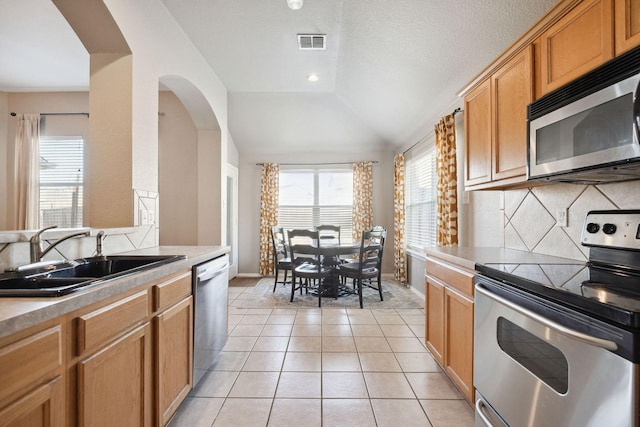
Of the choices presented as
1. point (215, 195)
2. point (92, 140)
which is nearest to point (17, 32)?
point (92, 140)

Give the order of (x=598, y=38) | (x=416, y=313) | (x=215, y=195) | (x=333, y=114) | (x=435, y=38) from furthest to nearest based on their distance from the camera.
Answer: (x=333, y=114) < (x=215, y=195) < (x=416, y=313) < (x=435, y=38) < (x=598, y=38)

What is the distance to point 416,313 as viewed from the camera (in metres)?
3.46

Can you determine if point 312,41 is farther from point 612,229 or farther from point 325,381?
point 325,381

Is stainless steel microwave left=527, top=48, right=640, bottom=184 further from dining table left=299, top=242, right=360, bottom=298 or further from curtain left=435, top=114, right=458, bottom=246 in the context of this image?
dining table left=299, top=242, right=360, bottom=298

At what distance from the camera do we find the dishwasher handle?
1.84 meters

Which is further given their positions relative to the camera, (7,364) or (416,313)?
(416,313)

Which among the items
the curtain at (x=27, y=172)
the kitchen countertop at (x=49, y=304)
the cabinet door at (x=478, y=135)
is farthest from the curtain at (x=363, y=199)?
the curtain at (x=27, y=172)

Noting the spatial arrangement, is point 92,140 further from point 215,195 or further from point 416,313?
point 416,313

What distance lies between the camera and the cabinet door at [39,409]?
710 mm

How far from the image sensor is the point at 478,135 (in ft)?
6.90

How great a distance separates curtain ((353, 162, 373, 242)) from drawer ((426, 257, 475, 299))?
3218mm

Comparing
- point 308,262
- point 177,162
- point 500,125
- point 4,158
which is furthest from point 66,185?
point 500,125

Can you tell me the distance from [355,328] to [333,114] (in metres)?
3.40

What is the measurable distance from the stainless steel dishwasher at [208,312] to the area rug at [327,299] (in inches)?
60.7
